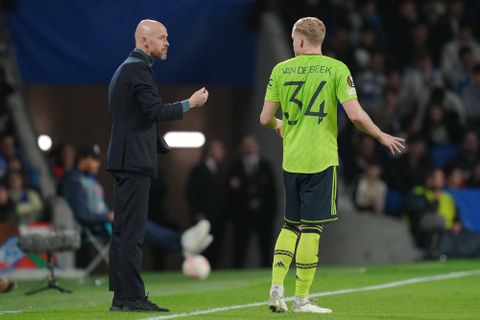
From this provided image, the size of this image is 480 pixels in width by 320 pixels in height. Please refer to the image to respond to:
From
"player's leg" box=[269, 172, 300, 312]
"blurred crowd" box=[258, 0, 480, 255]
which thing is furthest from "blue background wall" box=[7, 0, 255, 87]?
"player's leg" box=[269, 172, 300, 312]

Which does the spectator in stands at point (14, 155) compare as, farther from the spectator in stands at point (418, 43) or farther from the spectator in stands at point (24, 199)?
the spectator in stands at point (418, 43)

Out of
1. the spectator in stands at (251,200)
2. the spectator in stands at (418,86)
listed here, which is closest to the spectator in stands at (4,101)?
the spectator in stands at (251,200)

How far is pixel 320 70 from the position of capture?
10.1m

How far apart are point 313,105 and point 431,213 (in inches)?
396

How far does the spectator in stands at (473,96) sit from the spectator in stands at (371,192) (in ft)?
9.84

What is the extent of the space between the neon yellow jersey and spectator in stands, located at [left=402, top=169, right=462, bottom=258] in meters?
9.74

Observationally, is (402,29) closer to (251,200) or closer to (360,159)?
(360,159)

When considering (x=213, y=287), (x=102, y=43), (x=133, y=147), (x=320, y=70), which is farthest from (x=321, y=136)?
(x=102, y=43)

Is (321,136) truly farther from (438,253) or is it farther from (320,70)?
(438,253)

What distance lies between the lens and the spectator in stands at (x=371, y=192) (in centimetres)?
2028

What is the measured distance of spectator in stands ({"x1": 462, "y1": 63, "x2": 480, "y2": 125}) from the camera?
22594 mm

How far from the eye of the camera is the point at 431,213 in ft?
65.2

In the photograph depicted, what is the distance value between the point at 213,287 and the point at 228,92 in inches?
338

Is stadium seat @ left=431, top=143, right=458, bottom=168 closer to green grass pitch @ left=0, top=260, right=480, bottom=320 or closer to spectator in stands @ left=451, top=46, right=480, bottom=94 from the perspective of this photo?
spectator in stands @ left=451, top=46, right=480, bottom=94
